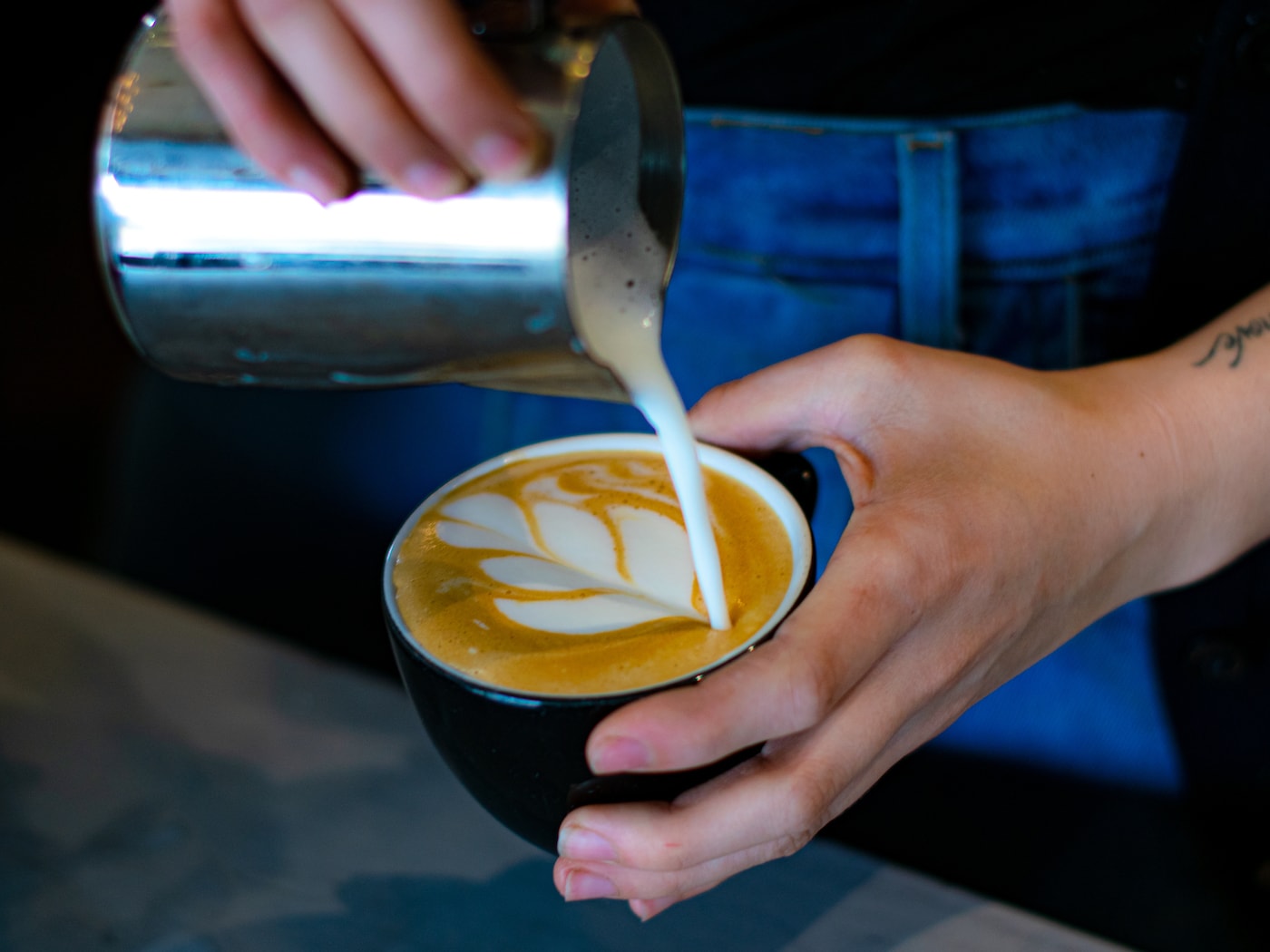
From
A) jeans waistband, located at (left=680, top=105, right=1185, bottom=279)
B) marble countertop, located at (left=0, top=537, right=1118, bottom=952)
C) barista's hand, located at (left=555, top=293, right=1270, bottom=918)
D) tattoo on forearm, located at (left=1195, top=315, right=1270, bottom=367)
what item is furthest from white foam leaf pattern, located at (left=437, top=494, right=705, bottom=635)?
tattoo on forearm, located at (left=1195, top=315, right=1270, bottom=367)

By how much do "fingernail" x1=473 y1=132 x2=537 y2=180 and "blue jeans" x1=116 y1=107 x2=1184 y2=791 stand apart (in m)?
0.53

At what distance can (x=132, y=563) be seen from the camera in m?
1.51

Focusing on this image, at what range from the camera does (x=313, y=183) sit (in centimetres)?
48

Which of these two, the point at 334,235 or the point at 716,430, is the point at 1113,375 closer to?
the point at 716,430

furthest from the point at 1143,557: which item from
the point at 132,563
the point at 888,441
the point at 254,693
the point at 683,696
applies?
the point at 132,563

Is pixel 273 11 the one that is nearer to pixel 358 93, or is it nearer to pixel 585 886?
pixel 358 93

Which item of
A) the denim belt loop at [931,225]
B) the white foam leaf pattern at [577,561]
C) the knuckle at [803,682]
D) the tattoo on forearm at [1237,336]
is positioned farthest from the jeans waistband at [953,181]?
the knuckle at [803,682]

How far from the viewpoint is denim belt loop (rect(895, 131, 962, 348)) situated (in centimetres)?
90

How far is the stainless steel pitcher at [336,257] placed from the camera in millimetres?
473

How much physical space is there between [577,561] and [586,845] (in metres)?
0.21

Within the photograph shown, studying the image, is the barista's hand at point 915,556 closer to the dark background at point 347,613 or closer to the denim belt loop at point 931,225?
the denim belt loop at point 931,225

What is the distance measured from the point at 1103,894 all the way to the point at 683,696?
68cm

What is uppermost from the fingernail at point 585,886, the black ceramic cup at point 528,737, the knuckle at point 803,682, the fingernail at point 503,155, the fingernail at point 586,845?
the fingernail at point 503,155

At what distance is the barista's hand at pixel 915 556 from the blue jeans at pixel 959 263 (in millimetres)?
141
